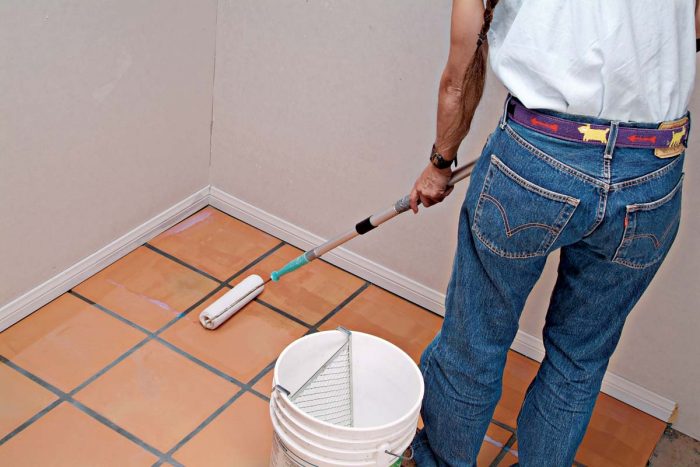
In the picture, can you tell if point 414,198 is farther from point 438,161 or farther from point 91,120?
point 91,120

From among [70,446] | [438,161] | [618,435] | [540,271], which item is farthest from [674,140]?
[70,446]

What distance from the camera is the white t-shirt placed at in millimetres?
1244

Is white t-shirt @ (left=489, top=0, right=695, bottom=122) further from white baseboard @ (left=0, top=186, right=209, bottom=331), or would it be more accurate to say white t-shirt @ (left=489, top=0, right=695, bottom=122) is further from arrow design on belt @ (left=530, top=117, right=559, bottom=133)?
white baseboard @ (left=0, top=186, right=209, bottom=331)

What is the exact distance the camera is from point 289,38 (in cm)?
228

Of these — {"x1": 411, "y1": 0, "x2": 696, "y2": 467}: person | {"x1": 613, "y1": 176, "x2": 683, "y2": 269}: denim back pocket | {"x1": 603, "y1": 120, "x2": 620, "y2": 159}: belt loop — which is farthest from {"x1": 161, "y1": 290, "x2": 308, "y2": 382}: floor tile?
{"x1": 603, "y1": 120, "x2": 620, "y2": 159}: belt loop

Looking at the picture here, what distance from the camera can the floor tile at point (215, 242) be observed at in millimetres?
2441

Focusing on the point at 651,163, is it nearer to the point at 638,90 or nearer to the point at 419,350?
the point at 638,90

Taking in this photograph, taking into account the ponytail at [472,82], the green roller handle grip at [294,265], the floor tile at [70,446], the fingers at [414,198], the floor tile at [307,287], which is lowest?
the floor tile at [70,446]

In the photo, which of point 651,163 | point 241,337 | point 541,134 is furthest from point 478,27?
point 241,337

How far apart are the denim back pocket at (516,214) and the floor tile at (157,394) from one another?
886 millimetres

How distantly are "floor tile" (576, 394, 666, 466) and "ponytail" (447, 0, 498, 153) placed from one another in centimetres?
91

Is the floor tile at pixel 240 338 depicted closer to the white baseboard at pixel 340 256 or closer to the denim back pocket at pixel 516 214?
the white baseboard at pixel 340 256

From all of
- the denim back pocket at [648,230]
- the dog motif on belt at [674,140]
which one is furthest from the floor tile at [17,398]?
the dog motif on belt at [674,140]

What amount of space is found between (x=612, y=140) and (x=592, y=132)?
32mm
